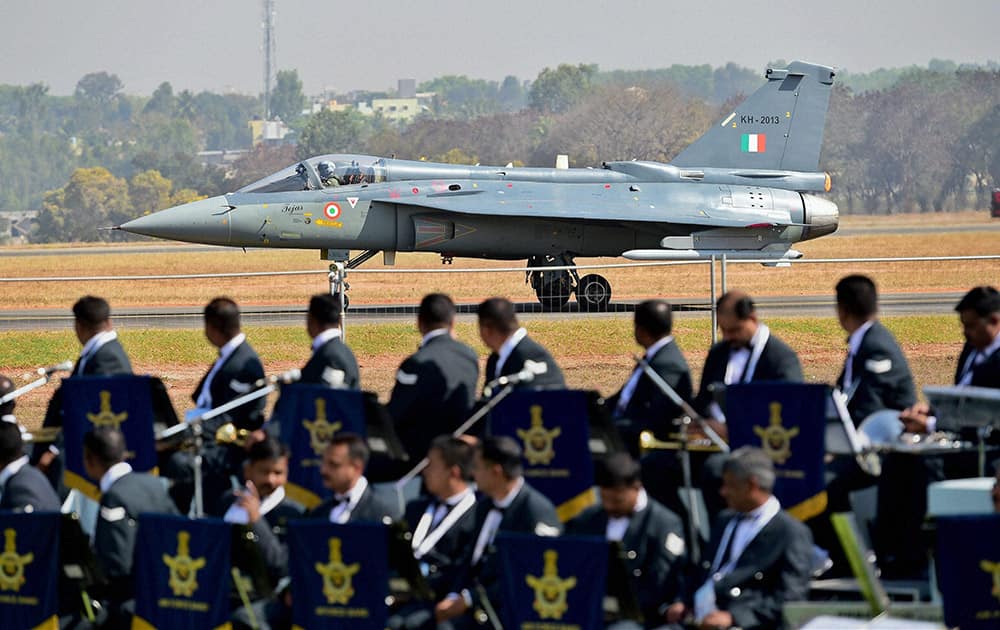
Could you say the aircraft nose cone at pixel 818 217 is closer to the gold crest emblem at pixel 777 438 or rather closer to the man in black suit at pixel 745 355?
the man in black suit at pixel 745 355

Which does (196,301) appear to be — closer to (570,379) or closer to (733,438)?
(570,379)

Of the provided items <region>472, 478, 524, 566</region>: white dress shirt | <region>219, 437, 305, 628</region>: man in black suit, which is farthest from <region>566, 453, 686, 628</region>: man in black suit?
<region>219, 437, 305, 628</region>: man in black suit

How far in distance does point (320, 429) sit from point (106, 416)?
1319 millimetres

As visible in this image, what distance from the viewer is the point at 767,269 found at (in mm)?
32438

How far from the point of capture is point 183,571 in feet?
23.0

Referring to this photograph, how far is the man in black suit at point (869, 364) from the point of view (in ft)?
28.0

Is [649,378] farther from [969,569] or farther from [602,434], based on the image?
[969,569]

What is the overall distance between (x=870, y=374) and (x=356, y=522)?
332 centimetres

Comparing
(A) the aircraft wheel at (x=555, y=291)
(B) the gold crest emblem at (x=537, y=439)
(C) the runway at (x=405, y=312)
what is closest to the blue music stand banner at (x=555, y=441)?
(B) the gold crest emblem at (x=537, y=439)

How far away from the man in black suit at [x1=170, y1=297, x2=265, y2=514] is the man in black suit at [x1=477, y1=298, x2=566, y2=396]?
147 cm

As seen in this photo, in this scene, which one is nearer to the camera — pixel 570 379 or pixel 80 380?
pixel 80 380

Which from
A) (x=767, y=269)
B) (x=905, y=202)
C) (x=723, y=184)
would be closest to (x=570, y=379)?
(x=723, y=184)

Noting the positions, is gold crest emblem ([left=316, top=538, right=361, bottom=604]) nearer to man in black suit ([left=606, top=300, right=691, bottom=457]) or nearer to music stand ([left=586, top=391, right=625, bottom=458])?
music stand ([left=586, top=391, right=625, bottom=458])

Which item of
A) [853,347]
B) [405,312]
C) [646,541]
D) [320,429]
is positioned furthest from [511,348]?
[405,312]
